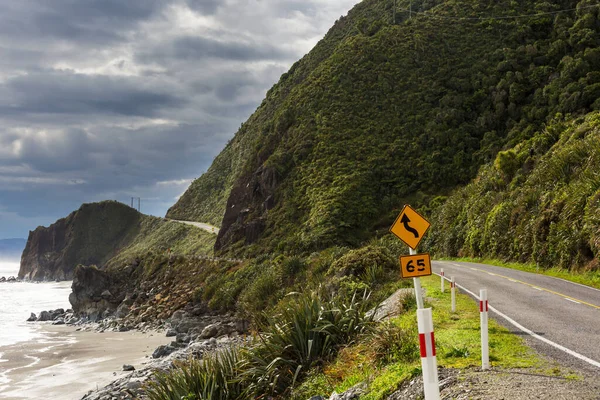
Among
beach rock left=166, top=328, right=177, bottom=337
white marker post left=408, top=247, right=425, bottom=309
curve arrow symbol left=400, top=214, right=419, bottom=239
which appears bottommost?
beach rock left=166, top=328, right=177, bottom=337

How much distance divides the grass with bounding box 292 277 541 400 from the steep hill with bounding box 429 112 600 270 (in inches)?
425

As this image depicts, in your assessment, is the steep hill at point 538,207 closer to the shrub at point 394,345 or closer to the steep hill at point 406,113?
the steep hill at point 406,113

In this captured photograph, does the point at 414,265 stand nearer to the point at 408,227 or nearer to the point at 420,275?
the point at 420,275

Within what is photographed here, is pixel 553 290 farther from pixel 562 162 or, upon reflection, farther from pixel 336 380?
pixel 562 162

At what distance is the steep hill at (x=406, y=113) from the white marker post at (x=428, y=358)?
1523 inches

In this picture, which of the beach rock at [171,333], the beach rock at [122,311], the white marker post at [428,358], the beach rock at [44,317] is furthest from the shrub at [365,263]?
the beach rock at [44,317]

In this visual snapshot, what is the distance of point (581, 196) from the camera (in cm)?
2166

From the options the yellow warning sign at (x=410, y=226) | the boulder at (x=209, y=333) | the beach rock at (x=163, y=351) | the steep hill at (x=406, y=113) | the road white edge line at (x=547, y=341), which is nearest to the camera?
the yellow warning sign at (x=410, y=226)

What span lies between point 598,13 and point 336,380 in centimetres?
6262

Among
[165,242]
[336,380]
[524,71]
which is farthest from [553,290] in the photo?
[165,242]

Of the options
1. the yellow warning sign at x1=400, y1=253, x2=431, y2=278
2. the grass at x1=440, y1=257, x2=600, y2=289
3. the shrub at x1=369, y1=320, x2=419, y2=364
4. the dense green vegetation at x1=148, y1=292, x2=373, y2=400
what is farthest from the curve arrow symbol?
the grass at x1=440, y1=257, x2=600, y2=289

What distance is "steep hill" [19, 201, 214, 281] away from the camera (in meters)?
118

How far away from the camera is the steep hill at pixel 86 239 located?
118 metres

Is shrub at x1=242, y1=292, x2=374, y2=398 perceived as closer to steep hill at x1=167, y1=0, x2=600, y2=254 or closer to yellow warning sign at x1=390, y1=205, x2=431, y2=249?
yellow warning sign at x1=390, y1=205, x2=431, y2=249
